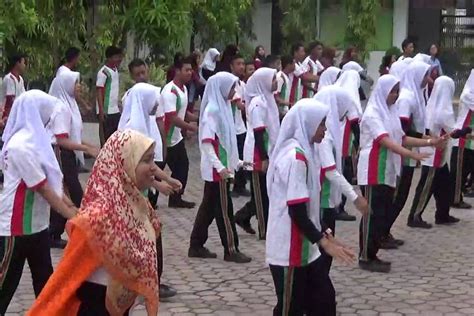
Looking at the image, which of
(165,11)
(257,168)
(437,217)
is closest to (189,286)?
(257,168)

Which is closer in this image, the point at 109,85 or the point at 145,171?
the point at 145,171

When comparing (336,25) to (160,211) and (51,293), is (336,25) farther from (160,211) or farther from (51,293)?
(51,293)

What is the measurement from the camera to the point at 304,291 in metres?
5.18

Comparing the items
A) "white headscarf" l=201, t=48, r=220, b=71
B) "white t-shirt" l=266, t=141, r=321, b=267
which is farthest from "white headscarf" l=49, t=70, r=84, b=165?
"white headscarf" l=201, t=48, r=220, b=71

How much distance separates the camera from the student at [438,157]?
30.2 ft

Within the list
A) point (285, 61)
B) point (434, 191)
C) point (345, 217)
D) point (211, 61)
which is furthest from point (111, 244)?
point (211, 61)

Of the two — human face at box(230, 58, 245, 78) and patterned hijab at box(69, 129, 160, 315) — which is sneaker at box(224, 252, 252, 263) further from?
patterned hijab at box(69, 129, 160, 315)

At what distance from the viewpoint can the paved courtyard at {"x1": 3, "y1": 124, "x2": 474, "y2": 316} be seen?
6.51m

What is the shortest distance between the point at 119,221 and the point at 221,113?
4243 millimetres

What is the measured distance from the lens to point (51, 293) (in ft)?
12.3

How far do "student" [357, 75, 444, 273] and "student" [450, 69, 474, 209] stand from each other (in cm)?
274

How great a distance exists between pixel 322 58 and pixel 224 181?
23.0ft

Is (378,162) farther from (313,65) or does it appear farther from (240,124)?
(313,65)

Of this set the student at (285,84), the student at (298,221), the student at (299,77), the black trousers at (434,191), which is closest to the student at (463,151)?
the black trousers at (434,191)
